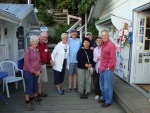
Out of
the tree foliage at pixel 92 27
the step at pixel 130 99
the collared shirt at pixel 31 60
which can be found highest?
the tree foliage at pixel 92 27

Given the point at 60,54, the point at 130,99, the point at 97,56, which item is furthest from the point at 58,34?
the point at 130,99

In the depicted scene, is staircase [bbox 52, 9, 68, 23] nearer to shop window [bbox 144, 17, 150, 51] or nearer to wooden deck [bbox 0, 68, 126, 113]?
shop window [bbox 144, 17, 150, 51]

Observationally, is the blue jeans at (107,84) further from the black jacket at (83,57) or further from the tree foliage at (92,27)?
the tree foliage at (92,27)

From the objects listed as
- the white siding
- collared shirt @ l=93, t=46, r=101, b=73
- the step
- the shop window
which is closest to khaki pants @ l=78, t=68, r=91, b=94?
collared shirt @ l=93, t=46, r=101, b=73

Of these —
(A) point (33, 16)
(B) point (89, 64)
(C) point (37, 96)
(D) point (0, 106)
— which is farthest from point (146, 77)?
(A) point (33, 16)

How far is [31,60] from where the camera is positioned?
4008 mm

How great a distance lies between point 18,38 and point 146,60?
15.8 feet

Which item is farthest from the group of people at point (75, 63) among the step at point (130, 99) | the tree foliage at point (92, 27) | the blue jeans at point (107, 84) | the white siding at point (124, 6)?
the tree foliage at point (92, 27)

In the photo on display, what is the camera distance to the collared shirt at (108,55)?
3.91 metres

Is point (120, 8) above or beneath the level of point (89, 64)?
above

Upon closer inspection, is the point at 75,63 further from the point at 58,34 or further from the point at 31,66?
the point at 58,34

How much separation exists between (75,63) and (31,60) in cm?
143

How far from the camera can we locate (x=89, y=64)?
4574 millimetres

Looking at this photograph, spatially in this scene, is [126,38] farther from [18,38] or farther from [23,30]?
[23,30]
